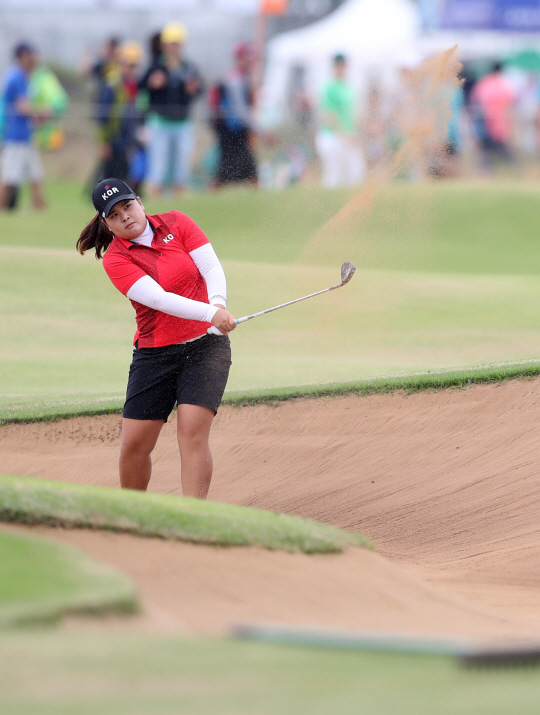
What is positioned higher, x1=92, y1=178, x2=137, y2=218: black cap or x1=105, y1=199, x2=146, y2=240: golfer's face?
x1=92, y1=178, x2=137, y2=218: black cap

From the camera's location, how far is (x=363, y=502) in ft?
20.7

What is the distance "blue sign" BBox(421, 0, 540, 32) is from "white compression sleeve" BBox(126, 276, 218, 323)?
763 inches

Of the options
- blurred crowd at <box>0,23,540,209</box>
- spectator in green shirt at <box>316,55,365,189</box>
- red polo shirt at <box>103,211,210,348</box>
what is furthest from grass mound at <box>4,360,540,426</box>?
spectator in green shirt at <box>316,55,365,189</box>

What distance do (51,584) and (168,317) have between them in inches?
85.4

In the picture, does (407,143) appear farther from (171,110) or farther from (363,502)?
(171,110)

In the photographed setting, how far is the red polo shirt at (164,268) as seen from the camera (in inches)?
213

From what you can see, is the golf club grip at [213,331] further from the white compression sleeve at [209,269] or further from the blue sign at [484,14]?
the blue sign at [484,14]

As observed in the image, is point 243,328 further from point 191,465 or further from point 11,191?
point 11,191

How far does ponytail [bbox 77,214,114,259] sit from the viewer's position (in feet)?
18.1

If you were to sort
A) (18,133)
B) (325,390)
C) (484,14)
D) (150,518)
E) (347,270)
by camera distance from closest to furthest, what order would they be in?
1. (150,518)
2. (347,270)
3. (325,390)
4. (18,133)
5. (484,14)

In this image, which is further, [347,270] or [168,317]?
[347,270]

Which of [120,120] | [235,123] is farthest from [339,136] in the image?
[120,120]

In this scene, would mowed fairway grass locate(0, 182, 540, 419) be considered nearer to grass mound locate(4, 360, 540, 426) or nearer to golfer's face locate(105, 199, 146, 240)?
grass mound locate(4, 360, 540, 426)

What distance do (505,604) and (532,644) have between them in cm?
150
